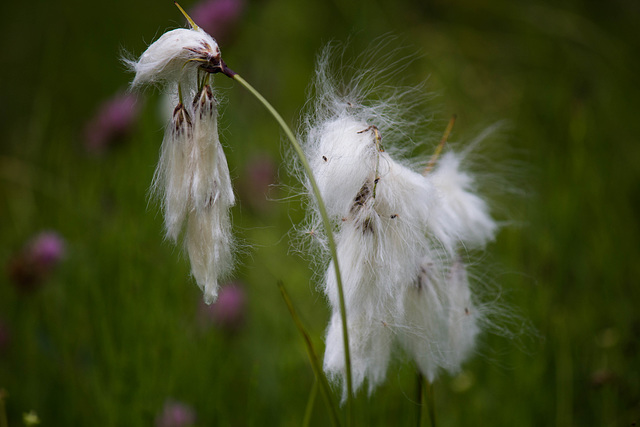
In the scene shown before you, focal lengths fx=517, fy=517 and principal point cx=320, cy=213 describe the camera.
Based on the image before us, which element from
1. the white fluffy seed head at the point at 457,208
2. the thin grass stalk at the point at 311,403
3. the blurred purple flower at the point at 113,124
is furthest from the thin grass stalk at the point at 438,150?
the blurred purple flower at the point at 113,124

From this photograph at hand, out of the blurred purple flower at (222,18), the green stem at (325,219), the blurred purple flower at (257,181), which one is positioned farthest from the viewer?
the blurred purple flower at (257,181)

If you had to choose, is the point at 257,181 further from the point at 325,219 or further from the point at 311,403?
the point at 325,219

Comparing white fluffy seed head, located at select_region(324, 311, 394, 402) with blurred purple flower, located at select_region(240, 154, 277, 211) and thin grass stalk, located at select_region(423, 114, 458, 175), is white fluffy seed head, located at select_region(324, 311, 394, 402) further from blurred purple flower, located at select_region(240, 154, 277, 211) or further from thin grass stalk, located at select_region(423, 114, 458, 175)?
blurred purple flower, located at select_region(240, 154, 277, 211)

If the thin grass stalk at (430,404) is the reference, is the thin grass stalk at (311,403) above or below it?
below

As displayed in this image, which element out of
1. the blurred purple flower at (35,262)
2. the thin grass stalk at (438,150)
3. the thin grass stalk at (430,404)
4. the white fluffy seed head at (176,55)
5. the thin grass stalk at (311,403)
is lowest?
the blurred purple flower at (35,262)

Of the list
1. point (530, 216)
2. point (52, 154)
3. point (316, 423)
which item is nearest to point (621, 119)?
point (530, 216)

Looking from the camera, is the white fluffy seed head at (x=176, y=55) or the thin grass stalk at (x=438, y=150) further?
the thin grass stalk at (x=438, y=150)

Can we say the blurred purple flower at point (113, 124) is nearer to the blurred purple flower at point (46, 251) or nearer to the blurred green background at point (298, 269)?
the blurred green background at point (298, 269)
